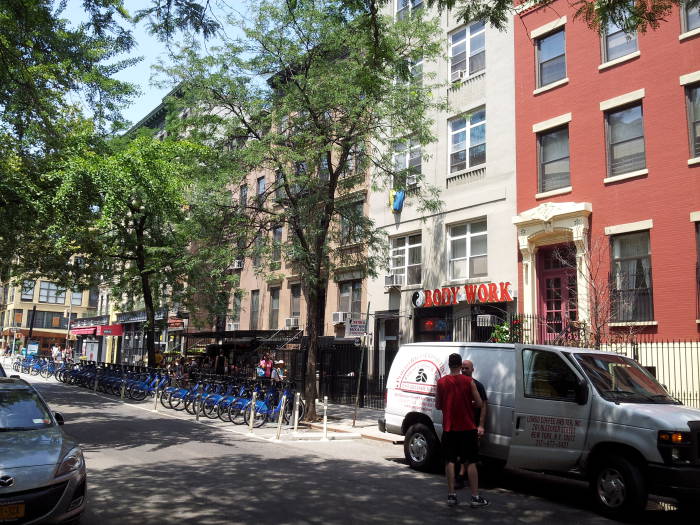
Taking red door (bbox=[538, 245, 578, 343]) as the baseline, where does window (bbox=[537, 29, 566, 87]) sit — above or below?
above

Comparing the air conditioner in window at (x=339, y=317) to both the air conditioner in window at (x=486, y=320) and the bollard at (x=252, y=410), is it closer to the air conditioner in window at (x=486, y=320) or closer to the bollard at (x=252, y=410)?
the air conditioner in window at (x=486, y=320)

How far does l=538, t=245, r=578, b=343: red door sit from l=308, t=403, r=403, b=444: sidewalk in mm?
5693

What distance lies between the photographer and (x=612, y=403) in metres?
7.57

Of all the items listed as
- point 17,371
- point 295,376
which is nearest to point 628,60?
point 295,376

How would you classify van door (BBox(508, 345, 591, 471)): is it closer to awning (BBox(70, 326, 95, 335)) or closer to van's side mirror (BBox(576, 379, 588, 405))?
van's side mirror (BBox(576, 379, 588, 405))

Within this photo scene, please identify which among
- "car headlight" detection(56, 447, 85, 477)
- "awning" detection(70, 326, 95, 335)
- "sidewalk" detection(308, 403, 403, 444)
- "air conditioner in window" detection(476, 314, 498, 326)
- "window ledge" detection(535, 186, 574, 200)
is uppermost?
"window ledge" detection(535, 186, 574, 200)

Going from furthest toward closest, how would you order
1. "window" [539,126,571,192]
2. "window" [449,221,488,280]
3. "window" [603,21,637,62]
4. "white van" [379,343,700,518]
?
1. "window" [449,221,488,280]
2. "window" [539,126,571,192]
3. "window" [603,21,637,62]
4. "white van" [379,343,700,518]

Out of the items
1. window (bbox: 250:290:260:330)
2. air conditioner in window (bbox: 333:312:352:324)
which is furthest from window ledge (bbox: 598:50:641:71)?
window (bbox: 250:290:260:330)

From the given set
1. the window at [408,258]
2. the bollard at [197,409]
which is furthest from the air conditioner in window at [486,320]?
the bollard at [197,409]

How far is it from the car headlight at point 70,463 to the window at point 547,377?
5.94 metres

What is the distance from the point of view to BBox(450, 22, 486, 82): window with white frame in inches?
858

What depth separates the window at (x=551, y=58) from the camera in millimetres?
19031

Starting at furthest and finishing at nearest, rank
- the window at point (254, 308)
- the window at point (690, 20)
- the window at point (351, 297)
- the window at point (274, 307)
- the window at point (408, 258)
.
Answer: the window at point (254, 308) → the window at point (274, 307) → the window at point (351, 297) → the window at point (408, 258) → the window at point (690, 20)

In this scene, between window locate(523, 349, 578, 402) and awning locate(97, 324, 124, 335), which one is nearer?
window locate(523, 349, 578, 402)
